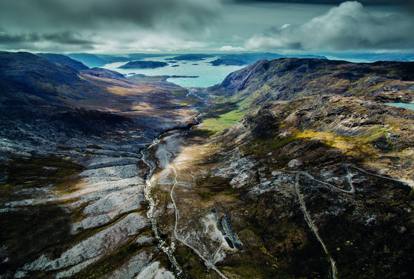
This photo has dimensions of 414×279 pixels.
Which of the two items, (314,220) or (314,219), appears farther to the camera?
(314,219)

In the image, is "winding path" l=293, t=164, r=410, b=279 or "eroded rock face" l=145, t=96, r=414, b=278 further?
"winding path" l=293, t=164, r=410, b=279

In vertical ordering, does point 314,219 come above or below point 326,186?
below

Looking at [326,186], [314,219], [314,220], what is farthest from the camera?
[326,186]

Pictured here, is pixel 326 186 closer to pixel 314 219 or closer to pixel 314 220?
pixel 314 219

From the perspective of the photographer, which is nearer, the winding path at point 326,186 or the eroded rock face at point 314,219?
the eroded rock face at point 314,219

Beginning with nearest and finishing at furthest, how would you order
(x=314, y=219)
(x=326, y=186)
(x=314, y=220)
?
(x=314, y=220) < (x=314, y=219) < (x=326, y=186)

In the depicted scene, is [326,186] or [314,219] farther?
[326,186]

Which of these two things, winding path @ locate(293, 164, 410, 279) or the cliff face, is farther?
winding path @ locate(293, 164, 410, 279)

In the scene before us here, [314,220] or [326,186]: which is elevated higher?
[326,186]

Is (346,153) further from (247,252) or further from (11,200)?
(11,200)

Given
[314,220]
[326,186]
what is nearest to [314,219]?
[314,220]

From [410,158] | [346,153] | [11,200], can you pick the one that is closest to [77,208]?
[11,200]
